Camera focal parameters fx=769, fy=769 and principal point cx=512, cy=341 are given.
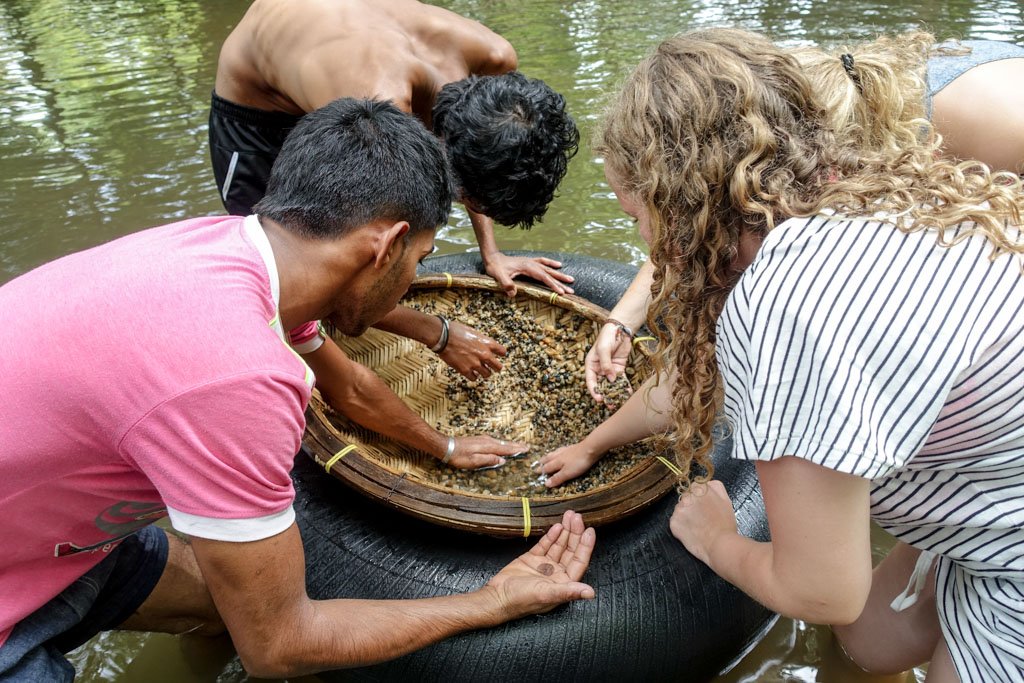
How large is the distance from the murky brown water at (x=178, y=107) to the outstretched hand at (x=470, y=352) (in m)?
0.99

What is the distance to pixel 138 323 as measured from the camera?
1.08 meters

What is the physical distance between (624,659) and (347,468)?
71cm

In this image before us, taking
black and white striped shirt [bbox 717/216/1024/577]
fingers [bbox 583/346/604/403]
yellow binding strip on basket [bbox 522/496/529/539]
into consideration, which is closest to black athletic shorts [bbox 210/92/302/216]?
fingers [bbox 583/346/604/403]

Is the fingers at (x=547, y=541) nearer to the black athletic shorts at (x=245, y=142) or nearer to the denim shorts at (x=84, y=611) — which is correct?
→ the denim shorts at (x=84, y=611)

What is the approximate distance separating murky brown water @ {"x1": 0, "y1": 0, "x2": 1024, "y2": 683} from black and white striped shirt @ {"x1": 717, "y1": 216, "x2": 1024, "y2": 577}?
1.16m

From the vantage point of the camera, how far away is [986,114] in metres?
1.53

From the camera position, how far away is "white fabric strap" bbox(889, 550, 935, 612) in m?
1.52

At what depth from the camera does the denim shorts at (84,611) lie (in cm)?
127

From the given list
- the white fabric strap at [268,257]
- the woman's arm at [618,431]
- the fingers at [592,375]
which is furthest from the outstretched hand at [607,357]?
the white fabric strap at [268,257]

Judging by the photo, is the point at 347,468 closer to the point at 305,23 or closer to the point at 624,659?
the point at 624,659

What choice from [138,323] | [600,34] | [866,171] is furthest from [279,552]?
[600,34]

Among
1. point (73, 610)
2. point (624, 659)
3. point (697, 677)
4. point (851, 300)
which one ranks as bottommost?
point (697, 677)

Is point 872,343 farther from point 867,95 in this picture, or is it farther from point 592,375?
point 592,375

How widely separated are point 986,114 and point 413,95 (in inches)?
56.6
